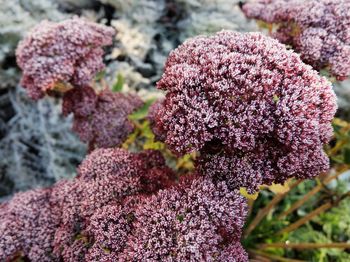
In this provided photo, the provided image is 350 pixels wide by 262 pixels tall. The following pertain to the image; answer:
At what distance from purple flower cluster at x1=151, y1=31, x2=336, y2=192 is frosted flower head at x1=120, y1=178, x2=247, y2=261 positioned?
0.04 m

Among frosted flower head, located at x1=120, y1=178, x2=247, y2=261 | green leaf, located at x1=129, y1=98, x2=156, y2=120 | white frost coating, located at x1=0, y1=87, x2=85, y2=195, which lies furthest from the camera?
white frost coating, located at x1=0, y1=87, x2=85, y2=195

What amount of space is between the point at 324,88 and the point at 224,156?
24cm

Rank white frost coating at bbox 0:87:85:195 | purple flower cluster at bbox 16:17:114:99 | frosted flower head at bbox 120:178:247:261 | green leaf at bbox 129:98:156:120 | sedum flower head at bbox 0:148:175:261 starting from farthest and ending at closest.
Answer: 1. white frost coating at bbox 0:87:85:195
2. green leaf at bbox 129:98:156:120
3. purple flower cluster at bbox 16:17:114:99
4. sedum flower head at bbox 0:148:175:261
5. frosted flower head at bbox 120:178:247:261

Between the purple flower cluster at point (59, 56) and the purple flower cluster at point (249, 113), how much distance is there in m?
0.37

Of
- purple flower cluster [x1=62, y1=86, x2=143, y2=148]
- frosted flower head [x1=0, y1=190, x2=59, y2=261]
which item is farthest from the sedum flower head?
purple flower cluster [x1=62, y1=86, x2=143, y2=148]

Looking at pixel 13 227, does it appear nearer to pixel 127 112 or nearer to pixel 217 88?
pixel 127 112

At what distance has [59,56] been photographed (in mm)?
1184

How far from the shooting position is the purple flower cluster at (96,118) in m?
1.26

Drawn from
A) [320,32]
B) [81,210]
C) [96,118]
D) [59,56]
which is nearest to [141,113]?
[96,118]

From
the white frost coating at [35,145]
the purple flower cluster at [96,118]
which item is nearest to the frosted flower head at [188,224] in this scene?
the purple flower cluster at [96,118]

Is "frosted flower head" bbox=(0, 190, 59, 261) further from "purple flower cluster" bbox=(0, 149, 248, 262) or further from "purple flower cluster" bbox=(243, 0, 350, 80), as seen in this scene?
"purple flower cluster" bbox=(243, 0, 350, 80)

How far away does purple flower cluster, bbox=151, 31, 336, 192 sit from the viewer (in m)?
0.84

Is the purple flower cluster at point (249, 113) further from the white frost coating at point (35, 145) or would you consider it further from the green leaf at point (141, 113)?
the white frost coating at point (35, 145)

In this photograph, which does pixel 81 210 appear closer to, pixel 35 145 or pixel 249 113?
pixel 249 113
